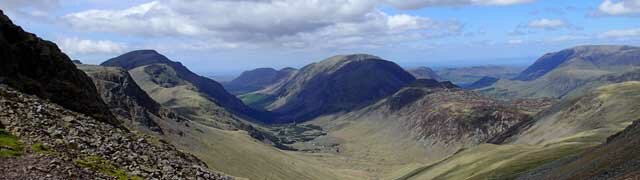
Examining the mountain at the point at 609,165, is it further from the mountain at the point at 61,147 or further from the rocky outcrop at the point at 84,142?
the mountain at the point at 61,147

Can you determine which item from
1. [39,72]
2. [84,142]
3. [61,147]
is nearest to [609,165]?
[84,142]

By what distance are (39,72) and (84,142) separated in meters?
36.3

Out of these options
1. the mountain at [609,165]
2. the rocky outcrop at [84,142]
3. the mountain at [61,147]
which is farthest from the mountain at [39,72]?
the mountain at [609,165]

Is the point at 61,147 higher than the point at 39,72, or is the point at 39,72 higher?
the point at 39,72

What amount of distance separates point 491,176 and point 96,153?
360 ft

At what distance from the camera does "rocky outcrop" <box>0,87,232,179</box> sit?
45.3m

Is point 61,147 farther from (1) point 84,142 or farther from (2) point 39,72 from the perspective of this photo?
(2) point 39,72

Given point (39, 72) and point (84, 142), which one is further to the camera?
point (39, 72)

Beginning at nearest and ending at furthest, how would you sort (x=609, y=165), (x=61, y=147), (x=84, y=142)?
(x=61, y=147), (x=84, y=142), (x=609, y=165)

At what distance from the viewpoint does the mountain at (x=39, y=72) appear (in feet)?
227

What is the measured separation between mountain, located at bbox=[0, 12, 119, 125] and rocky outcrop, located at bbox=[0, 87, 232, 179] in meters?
12.2

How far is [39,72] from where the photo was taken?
79.5m

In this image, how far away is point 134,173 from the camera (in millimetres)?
46281

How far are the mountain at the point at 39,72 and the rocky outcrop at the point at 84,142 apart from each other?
480 inches
